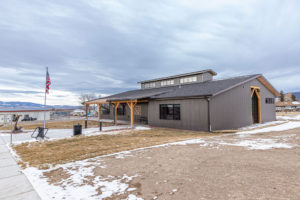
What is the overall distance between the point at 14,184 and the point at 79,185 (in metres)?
1.63

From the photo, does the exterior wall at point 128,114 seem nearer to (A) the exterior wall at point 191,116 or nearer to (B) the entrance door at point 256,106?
(A) the exterior wall at point 191,116

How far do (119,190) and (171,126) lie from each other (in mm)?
11028

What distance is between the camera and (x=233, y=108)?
43.3 feet

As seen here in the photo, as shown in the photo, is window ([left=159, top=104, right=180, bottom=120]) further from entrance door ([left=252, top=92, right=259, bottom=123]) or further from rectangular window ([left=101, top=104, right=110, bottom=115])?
rectangular window ([left=101, top=104, right=110, bottom=115])

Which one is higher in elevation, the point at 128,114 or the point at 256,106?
the point at 256,106

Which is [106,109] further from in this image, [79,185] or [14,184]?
[79,185]

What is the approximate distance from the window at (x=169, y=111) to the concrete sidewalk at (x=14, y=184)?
1074 cm

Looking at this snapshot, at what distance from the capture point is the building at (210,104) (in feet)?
38.8

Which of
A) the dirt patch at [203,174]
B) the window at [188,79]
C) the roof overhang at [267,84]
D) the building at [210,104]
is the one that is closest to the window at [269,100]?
the building at [210,104]

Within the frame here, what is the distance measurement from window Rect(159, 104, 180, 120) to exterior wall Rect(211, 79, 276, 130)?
9.63ft

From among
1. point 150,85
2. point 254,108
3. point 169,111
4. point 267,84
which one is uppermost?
point 150,85

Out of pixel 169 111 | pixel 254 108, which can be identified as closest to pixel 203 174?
pixel 169 111

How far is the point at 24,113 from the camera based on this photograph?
31.7 m

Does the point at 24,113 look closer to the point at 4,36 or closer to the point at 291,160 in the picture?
the point at 4,36
